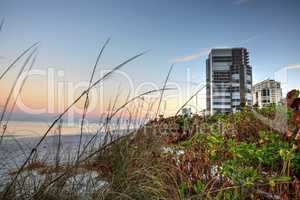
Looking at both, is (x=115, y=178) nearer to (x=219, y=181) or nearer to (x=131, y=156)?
(x=131, y=156)

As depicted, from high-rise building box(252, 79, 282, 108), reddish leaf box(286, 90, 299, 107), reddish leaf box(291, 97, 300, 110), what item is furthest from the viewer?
high-rise building box(252, 79, 282, 108)

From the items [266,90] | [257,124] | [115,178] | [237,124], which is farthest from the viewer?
[266,90]

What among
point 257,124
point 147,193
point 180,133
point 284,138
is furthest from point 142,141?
point 180,133

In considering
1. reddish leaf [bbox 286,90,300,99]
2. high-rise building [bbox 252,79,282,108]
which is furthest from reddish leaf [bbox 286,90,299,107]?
high-rise building [bbox 252,79,282,108]

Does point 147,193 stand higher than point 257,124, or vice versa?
point 257,124

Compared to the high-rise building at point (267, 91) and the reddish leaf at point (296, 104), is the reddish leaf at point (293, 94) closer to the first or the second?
the reddish leaf at point (296, 104)

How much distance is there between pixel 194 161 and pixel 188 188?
56 centimetres

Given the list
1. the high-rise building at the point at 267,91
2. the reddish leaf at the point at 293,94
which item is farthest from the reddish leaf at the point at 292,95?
the high-rise building at the point at 267,91

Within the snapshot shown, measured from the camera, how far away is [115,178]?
2.95 meters

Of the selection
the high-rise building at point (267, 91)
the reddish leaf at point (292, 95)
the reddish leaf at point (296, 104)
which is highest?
the high-rise building at point (267, 91)

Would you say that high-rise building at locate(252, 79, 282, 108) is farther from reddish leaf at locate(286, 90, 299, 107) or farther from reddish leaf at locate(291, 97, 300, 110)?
reddish leaf at locate(291, 97, 300, 110)

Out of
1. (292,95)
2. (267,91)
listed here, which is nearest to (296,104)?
(292,95)

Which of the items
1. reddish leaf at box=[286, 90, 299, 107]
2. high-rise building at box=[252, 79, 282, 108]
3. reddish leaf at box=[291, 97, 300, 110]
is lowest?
reddish leaf at box=[291, 97, 300, 110]

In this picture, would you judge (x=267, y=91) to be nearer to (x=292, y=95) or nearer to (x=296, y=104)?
(x=292, y=95)
